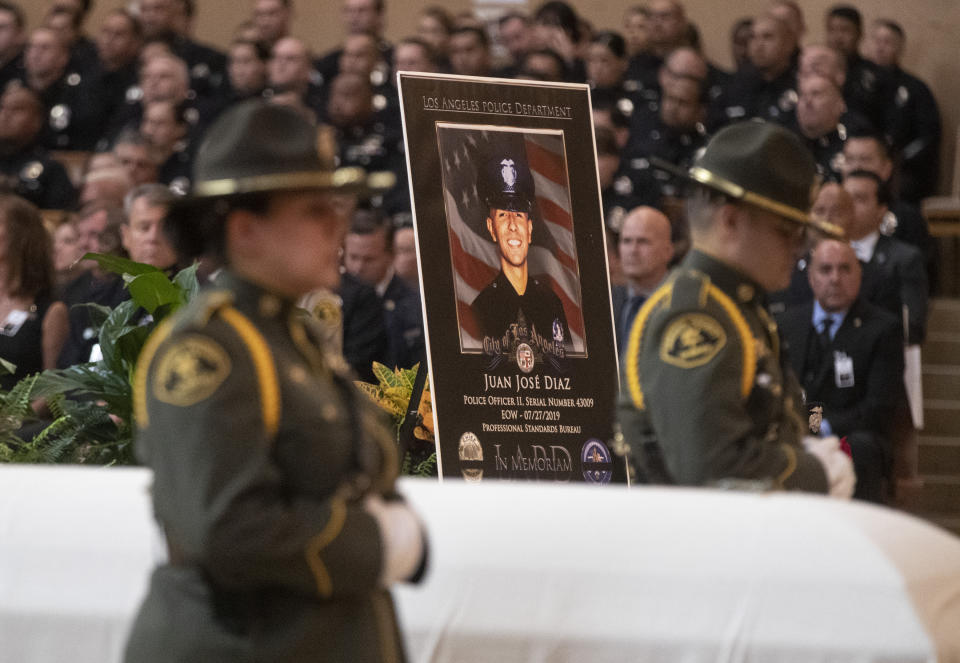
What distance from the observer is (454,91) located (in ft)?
15.4

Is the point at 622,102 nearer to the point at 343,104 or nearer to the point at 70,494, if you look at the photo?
the point at 343,104

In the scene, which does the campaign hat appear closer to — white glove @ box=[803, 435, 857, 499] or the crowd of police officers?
white glove @ box=[803, 435, 857, 499]

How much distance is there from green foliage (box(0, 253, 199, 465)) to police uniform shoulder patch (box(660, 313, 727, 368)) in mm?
2216

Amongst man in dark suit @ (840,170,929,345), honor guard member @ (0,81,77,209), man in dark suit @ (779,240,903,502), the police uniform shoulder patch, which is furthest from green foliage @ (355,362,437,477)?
honor guard member @ (0,81,77,209)

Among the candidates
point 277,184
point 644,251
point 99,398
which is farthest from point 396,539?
point 644,251

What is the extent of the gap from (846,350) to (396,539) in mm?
5573

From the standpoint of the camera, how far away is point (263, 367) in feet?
6.55

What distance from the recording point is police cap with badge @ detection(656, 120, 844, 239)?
273 centimetres

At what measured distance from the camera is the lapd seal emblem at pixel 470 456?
449cm

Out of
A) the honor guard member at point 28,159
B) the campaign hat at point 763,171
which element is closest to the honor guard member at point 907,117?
the honor guard member at point 28,159

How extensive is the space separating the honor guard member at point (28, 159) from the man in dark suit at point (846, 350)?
4549mm

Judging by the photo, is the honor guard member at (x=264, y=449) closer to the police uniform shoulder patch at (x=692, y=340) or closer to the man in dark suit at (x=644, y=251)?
the police uniform shoulder patch at (x=692, y=340)

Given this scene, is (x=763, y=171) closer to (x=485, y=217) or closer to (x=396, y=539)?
(x=396, y=539)

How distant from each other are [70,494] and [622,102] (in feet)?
22.8
